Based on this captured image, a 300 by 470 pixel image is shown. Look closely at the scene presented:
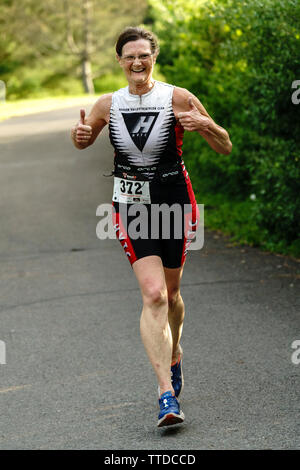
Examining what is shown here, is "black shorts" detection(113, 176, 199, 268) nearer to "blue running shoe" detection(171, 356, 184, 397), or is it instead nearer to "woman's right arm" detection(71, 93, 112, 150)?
"woman's right arm" detection(71, 93, 112, 150)

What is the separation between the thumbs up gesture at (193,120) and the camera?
449 centimetres

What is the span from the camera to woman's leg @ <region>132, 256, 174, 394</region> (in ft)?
15.1

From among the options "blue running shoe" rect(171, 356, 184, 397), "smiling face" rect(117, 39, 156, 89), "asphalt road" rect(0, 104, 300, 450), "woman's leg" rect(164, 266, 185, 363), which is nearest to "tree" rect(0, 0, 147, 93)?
"asphalt road" rect(0, 104, 300, 450)

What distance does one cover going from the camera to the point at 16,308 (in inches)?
305

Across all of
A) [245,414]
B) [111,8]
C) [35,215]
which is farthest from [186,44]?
[111,8]

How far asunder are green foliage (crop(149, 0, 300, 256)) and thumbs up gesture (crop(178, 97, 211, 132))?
2.99 metres

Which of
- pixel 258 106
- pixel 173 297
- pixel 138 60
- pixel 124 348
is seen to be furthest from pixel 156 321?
pixel 258 106

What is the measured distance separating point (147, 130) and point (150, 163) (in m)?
0.19

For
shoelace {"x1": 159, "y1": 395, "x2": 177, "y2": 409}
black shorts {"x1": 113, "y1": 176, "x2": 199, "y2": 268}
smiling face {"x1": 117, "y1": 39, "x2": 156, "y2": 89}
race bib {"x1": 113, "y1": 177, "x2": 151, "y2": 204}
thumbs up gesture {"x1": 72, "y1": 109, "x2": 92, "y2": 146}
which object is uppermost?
smiling face {"x1": 117, "y1": 39, "x2": 156, "y2": 89}

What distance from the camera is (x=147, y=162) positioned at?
4.75 meters

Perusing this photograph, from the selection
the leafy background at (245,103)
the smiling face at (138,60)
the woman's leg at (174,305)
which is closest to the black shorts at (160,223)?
the woman's leg at (174,305)

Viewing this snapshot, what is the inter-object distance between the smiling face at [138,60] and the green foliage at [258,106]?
9.24ft

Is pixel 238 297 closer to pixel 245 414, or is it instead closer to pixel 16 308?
pixel 16 308
